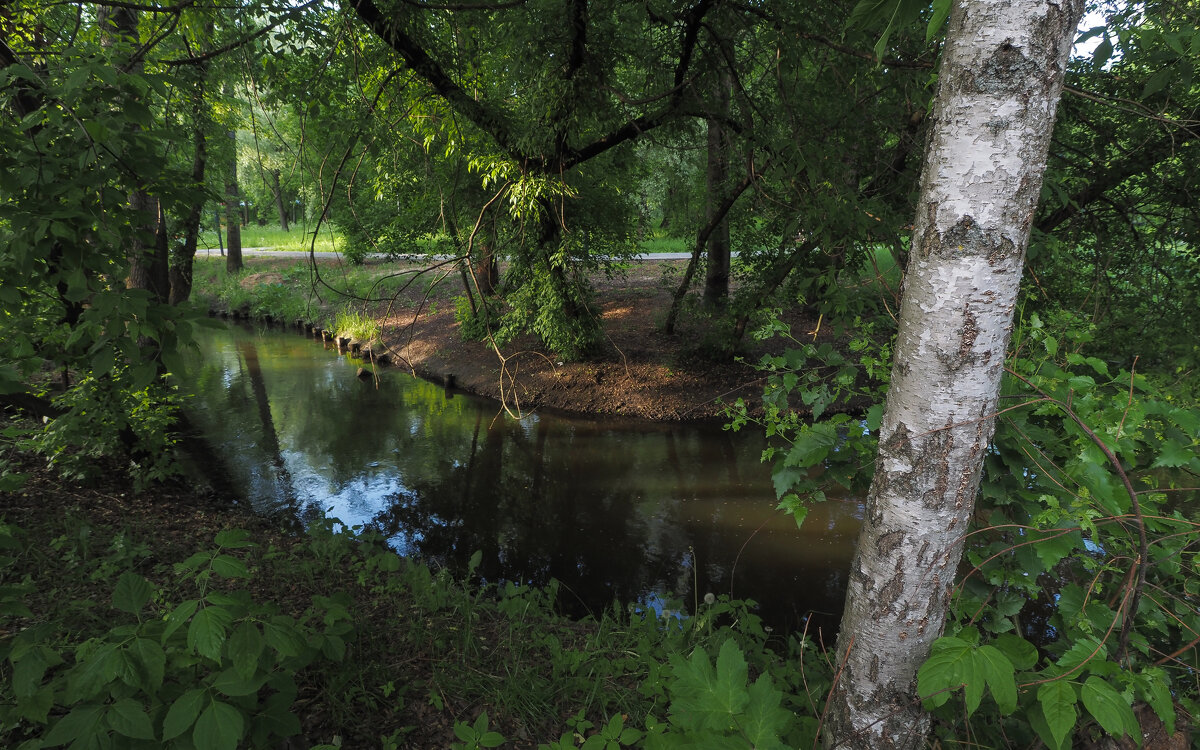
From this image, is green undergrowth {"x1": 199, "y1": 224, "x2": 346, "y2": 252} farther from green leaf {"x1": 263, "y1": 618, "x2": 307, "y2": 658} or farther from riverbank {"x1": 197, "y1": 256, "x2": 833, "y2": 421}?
green leaf {"x1": 263, "y1": 618, "x2": 307, "y2": 658}

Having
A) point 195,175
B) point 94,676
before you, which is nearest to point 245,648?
point 94,676

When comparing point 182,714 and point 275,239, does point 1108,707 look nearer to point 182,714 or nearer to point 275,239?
point 182,714

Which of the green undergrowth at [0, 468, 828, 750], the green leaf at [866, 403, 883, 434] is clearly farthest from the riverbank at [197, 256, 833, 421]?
the green leaf at [866, 403, 883, 434]

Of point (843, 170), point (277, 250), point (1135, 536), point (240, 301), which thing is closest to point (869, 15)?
point (1135, 536)

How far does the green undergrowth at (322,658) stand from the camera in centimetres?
166

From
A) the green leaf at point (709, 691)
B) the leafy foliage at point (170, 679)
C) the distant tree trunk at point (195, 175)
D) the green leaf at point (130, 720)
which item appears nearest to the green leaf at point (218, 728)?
the leafy foliage at point (170, 679)

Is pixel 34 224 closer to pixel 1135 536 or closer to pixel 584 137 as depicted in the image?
pixel 1135 536

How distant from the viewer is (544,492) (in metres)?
7.24

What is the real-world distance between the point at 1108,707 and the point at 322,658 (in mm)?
2895

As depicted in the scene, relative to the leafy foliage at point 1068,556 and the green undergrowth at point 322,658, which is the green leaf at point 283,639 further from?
the leafy foliage at point 1068,556

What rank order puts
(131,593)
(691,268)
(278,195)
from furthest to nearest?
1. (691,268)
2. (278,195)
3. (131,593)

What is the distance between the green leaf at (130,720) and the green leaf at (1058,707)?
2169 millimetres

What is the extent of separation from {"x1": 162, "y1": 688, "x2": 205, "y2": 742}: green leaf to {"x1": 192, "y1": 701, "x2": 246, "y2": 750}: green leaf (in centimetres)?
3

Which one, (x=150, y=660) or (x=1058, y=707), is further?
(x=150, y=660)
